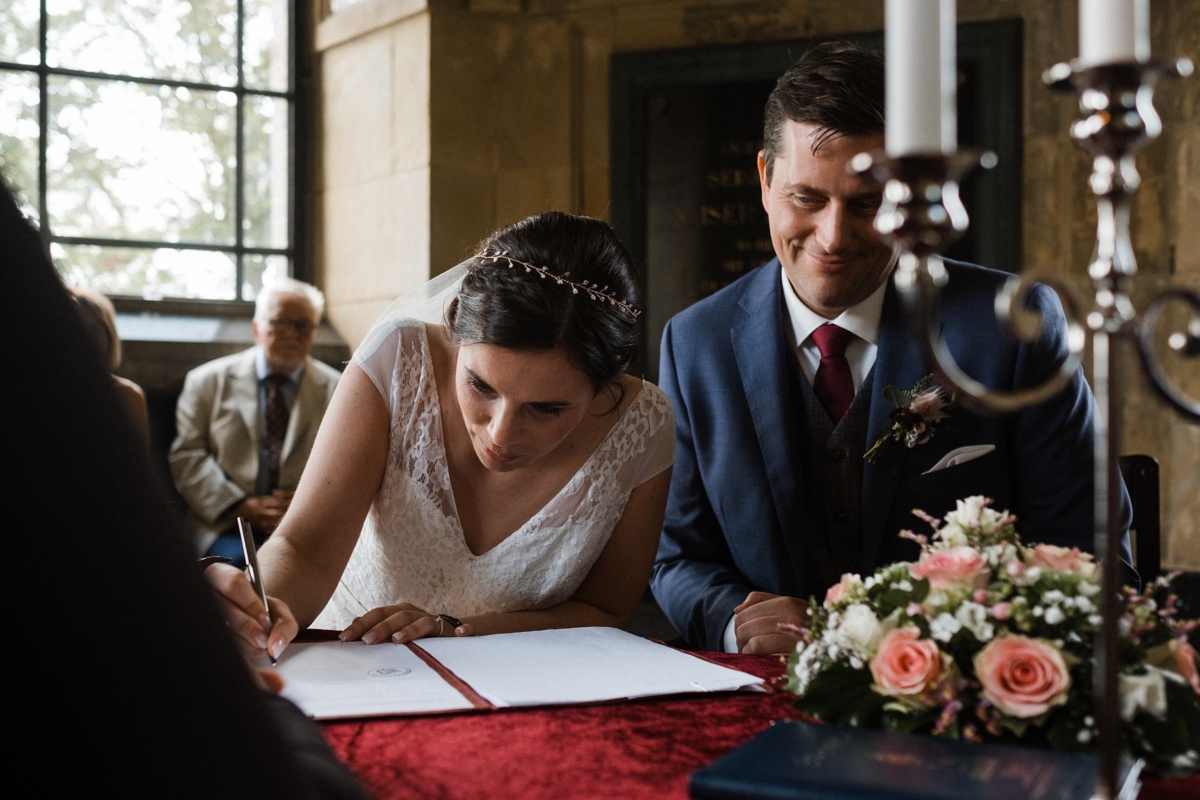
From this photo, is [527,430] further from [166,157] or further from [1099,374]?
[166,157]

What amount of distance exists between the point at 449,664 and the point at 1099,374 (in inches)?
38.1

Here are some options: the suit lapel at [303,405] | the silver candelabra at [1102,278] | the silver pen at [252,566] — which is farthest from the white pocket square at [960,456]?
the suit lapel at [303,405]

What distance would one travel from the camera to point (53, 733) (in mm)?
357

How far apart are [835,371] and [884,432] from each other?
0.62 ft

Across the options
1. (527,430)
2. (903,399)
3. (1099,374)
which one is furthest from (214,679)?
(903,399)

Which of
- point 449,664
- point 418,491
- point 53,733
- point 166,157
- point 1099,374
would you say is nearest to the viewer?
point 53,733

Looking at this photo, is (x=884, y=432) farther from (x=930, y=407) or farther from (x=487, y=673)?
(x=487, y=673)

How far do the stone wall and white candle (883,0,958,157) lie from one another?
14.1 feet

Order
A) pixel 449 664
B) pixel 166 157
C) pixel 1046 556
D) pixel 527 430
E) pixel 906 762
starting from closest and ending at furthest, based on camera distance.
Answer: pixel 906 762 < pixel 1046 556 < pixel 449 664 < pixel 527 430 < pixel 166 157

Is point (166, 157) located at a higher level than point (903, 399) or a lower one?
higher

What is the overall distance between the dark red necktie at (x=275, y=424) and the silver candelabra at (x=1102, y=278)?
4880 millimetres

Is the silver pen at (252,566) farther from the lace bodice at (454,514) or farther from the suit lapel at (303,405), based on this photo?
the suit lapel at (303,405)

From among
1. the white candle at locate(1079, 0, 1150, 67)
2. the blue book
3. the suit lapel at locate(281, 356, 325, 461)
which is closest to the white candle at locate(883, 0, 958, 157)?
the white candle at locate(1079, 0, 1150, 67)

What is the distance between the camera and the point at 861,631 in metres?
1.23
